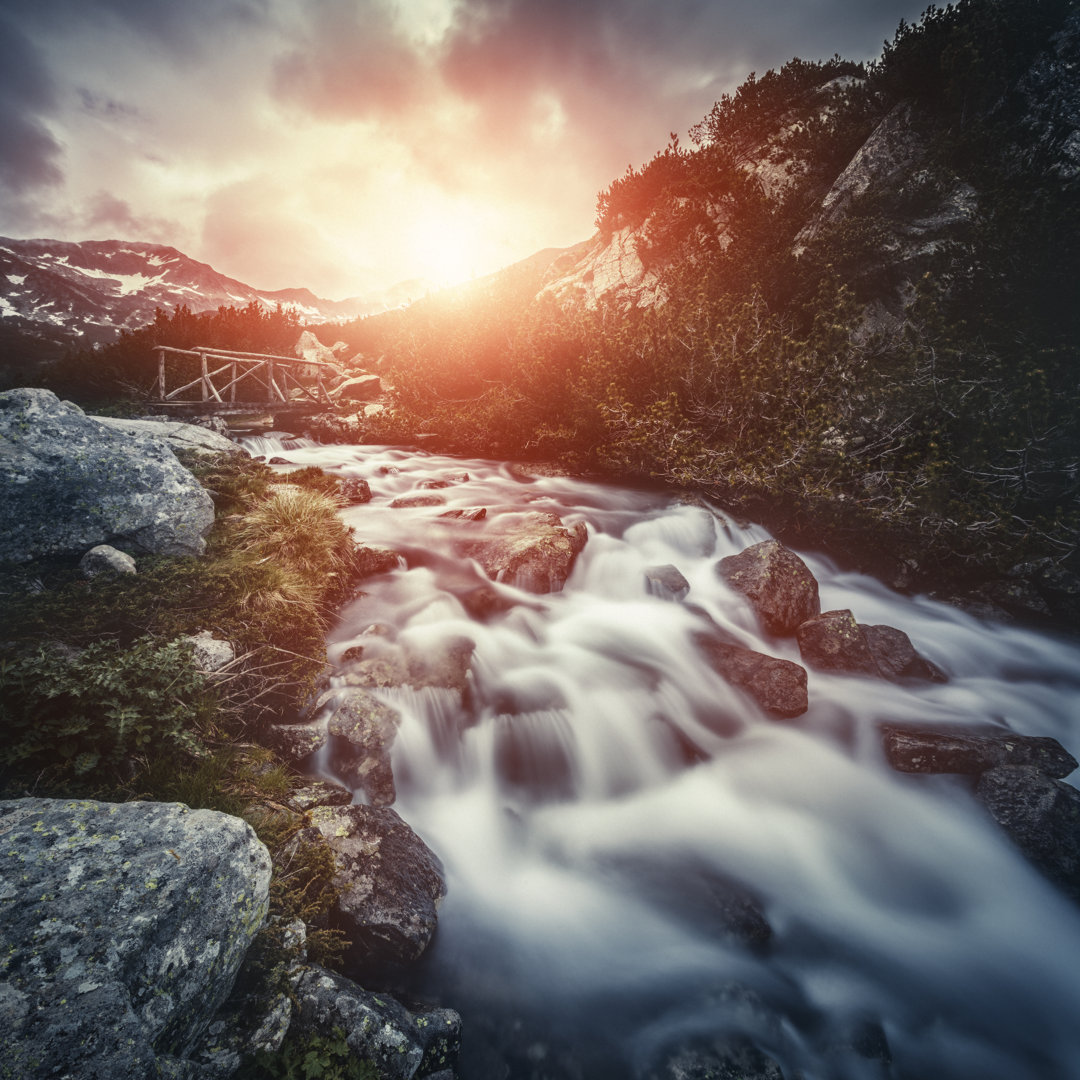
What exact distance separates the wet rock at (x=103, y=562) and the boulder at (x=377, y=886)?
335 centimetres

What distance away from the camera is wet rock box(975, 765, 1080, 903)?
171 inches

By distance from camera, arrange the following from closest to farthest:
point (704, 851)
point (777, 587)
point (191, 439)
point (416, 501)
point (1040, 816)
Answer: point (1040, 816), point (704, 851), point (777, 587), point (191, 439), point (416, 501)

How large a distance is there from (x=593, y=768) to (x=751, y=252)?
13195 mm

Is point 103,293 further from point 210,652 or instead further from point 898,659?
point 898,659

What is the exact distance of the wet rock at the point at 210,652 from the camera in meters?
4.15

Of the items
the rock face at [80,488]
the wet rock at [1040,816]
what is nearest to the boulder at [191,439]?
the rock face at [80,488]

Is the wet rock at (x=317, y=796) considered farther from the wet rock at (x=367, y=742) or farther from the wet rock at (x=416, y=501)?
the wet rock at (x=416, y=501)

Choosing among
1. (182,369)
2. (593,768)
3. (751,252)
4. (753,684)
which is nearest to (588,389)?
(751,252)

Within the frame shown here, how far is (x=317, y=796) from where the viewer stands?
12.5 ft

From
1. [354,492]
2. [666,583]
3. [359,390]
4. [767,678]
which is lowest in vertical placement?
[767,678]

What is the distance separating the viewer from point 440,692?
5566 millimetres

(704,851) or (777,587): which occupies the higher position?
(777,587)

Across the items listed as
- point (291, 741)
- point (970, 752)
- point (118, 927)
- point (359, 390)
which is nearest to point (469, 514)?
point (291, 741)

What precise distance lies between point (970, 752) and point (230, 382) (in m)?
25.5
